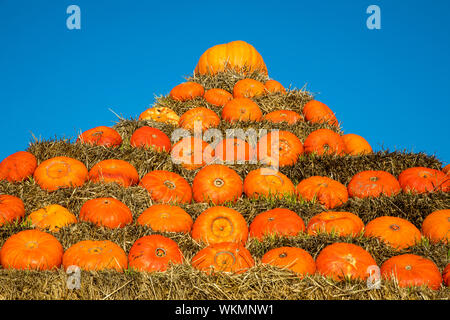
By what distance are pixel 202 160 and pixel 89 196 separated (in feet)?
7.48

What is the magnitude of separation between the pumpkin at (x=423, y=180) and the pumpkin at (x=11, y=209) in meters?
5.96

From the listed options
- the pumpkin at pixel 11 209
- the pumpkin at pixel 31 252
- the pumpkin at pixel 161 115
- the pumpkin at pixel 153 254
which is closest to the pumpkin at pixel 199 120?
the pumpkin at pixel 161 115

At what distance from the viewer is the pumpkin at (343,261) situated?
655cm

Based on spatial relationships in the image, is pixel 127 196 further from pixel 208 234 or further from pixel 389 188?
pixel 389 188

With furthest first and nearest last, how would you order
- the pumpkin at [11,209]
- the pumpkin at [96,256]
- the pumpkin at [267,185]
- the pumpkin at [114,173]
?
the pumpkin at [114,173], the pumpkin at [267,185], the pumpkin at [11,209], the pumpkin at [96,256]

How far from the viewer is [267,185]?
8.97 meters

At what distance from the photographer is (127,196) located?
8.52 metres

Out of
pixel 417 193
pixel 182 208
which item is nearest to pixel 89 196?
pixel 182 208

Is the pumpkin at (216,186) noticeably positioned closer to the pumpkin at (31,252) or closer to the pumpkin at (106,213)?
the pumpkin at (106,213)

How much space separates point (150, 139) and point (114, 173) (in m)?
1.67

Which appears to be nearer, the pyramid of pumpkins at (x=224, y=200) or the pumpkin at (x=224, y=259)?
the pumpkin at (x=224, y=259)

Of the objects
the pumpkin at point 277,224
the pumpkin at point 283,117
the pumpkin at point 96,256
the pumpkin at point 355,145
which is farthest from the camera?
the pumpkin at point 283,117

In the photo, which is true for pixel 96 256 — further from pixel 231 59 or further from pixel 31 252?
pixel 231 59
